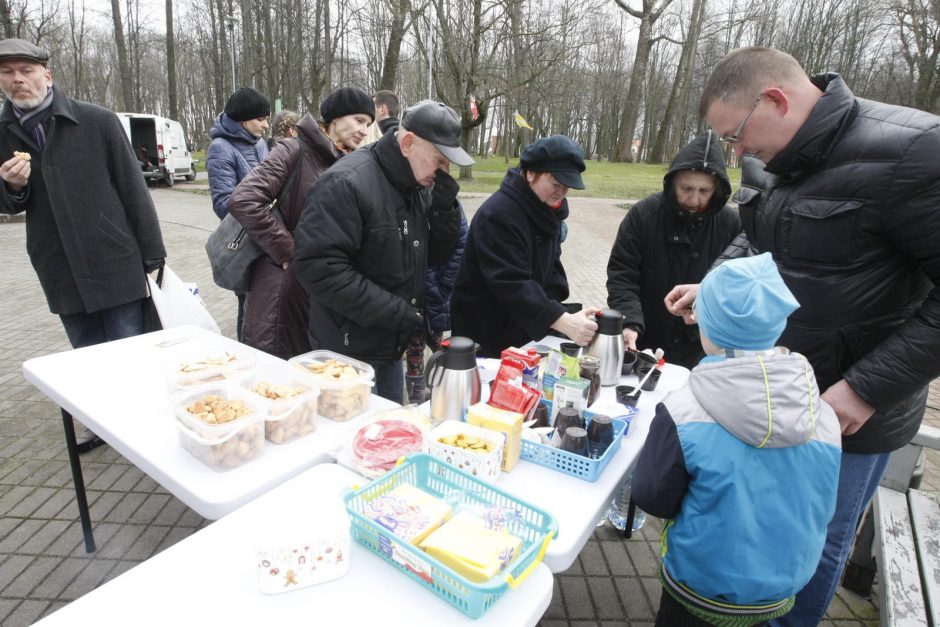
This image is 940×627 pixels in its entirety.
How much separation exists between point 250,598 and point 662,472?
1.00 meters

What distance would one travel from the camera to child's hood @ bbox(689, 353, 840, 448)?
1.24m

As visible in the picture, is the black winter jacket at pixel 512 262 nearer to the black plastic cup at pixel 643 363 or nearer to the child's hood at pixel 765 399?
the black plastic cup at pixel 643 363

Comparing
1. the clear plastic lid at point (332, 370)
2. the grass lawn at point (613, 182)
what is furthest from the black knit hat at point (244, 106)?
the grass lawn at point (613, 182)

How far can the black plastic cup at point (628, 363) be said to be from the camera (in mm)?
2307

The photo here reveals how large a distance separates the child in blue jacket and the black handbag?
2450 millimetres

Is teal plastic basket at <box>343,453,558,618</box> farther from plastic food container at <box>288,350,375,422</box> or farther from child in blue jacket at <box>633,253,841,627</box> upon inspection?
plastic food container at <box>288,350,375,422</box>

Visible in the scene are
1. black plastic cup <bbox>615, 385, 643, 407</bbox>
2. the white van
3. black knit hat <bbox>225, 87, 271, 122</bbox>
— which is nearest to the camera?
black plastic cup <bbox>615, 385, 643, 407</bbox>

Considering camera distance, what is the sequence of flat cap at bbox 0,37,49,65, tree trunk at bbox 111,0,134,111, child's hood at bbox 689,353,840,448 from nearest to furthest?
child's hood at bbox 689,353,840,448
flat cap at bbox 0,37,49,65
tree trunk at bbox 111,0,134,111

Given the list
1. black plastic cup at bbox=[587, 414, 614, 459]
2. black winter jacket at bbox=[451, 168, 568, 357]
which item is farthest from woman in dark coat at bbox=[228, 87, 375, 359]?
black plastic cup at bbox=[587, 414, 614, 459]

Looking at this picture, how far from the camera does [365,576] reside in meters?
1.17

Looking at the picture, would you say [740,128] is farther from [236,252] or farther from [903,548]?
[236,252]

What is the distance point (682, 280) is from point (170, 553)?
2.47 metres

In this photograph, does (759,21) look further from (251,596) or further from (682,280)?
(251,596)

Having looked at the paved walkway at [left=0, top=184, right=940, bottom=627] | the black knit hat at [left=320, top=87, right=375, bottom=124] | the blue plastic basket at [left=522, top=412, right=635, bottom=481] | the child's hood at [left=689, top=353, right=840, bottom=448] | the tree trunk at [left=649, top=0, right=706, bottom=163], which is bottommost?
the paved walkway at [left=0, top=184, right=940, bottom=627]
